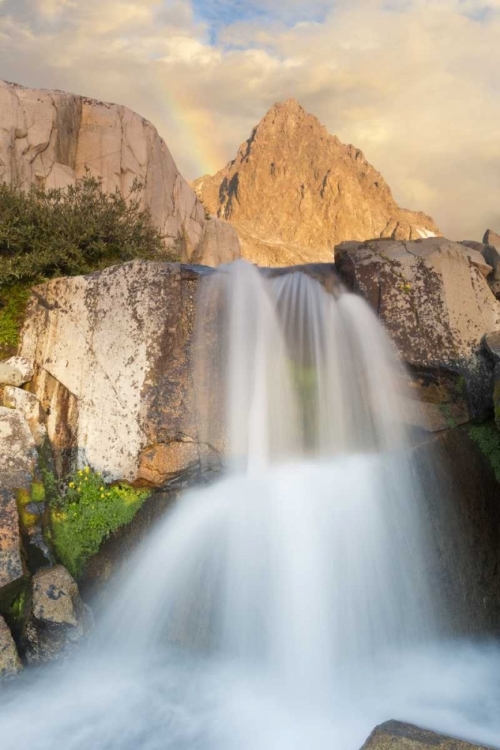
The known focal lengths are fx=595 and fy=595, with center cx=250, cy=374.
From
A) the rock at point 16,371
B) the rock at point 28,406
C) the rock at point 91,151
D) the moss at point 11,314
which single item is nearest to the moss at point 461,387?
the rock at point 28,406

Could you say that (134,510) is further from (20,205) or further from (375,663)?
(20,205)

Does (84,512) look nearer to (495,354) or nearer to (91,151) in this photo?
(495,354)

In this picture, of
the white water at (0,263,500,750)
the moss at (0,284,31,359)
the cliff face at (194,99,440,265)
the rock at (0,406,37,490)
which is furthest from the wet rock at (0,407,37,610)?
the cliff face at (194,99,440,265)

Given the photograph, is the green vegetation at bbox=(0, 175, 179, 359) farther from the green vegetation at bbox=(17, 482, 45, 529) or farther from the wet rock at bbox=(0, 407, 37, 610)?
the green vegetation at bbox=(17, 482, 45, 529)

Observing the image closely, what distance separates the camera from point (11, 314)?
8.95 meters

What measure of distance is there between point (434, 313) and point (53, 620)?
6.24 metres

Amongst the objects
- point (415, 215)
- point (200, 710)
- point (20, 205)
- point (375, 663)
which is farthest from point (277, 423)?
point (415, 215)

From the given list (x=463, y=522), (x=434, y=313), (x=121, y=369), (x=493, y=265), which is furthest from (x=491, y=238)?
(x=121, y=369)

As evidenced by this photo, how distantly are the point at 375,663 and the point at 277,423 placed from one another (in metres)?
3.14

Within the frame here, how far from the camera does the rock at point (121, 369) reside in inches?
302

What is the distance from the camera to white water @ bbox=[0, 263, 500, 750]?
5.26 m

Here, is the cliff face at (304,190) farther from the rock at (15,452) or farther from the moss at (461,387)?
the rock at (15,452)

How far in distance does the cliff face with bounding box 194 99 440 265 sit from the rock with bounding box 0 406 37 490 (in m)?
119

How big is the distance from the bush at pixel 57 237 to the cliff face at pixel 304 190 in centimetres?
11550
